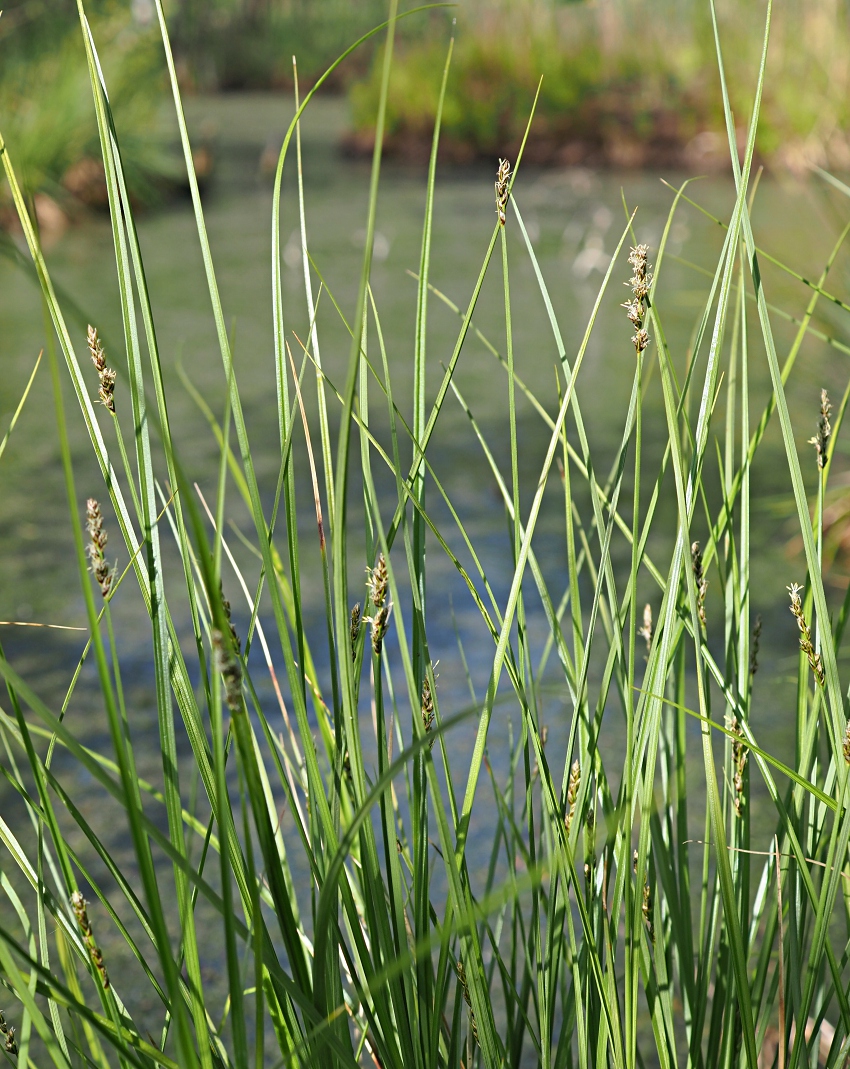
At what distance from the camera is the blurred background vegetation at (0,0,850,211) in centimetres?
386

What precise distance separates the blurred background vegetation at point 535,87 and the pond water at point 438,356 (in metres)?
0.26

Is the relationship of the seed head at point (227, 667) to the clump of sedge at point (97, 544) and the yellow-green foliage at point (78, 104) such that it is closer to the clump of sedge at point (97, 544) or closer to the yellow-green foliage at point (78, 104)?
the clump of sedge at point (97, 544)

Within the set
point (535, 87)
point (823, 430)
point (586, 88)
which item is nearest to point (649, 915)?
point (823, 430)

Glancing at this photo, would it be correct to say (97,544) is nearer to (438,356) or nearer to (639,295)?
(639,295)

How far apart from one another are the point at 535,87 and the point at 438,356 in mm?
1722

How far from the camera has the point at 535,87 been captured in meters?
3.66

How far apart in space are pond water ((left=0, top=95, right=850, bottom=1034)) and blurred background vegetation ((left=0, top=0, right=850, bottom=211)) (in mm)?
265

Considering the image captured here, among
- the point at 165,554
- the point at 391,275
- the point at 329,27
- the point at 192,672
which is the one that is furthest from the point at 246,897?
the point at 329,27

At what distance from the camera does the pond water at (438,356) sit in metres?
1.46

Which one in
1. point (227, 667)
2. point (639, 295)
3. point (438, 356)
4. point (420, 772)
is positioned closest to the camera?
point (227, 667)

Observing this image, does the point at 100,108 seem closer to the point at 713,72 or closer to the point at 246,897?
the point at 246,897

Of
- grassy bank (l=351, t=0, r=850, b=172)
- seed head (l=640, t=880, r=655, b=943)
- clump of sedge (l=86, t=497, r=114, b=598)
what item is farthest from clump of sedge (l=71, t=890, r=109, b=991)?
grassy bank (l=351, t=0, r=850, b=172)

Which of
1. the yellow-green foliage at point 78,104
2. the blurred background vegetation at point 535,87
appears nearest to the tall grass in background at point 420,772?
the blurred background vegetation at point 535,87

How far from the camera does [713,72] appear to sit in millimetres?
5078
